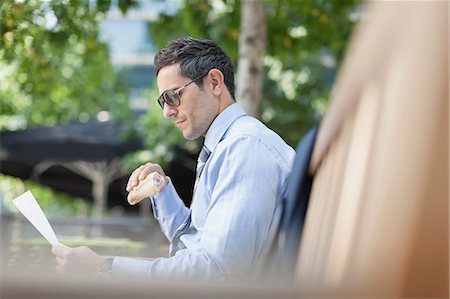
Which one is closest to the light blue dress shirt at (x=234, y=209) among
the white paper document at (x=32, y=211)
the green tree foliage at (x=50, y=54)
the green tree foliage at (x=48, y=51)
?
the white paper document at (x=32, y=211)

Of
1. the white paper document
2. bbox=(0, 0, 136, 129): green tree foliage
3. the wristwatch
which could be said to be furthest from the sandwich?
bbox=(0, 0, 136, 129): green tree foliage

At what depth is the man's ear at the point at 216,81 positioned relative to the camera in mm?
2561

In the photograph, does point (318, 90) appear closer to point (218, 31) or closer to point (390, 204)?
point (218, 31)

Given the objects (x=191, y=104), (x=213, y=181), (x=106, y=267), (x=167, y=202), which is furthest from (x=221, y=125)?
(x=106, y=267)

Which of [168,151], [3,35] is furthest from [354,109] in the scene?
[168,151]

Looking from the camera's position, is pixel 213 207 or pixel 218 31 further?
pixel 218 31

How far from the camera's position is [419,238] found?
1178 millimetres

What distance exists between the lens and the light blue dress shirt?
80.4 inches

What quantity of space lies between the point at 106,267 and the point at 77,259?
0.23 ft

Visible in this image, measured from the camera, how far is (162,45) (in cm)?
988

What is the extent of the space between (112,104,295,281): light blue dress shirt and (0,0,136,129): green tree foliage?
268 cm

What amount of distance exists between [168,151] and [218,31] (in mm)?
3721

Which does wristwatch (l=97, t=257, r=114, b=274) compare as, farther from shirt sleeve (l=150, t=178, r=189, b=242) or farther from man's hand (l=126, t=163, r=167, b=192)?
shirt sleeve (l=150, t=178, r=189, b=242)

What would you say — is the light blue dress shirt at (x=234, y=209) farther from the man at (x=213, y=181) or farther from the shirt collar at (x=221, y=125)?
the shirt collar at (x=221, y=125)
